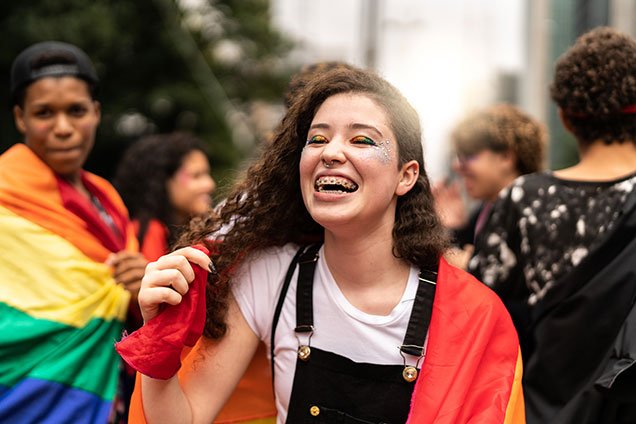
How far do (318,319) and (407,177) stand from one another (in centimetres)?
52

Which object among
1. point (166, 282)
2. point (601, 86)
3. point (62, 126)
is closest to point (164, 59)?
point (62, 126)

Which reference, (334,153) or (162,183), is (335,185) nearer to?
(334,153)

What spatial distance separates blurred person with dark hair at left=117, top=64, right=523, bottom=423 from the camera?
2.24 metres

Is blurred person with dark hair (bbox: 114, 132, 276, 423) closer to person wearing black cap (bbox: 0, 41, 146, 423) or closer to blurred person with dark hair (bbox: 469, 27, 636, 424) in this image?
person wearing black cap (bbox: 0, 41, 146, 423)

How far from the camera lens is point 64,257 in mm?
3090

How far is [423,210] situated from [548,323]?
0.69 metres

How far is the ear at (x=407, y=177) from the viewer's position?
247 cm

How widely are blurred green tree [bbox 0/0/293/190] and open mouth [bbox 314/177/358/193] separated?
44.4 feet

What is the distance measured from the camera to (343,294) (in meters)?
2.47

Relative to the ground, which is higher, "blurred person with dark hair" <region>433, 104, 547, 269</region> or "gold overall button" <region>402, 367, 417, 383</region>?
"blurred person with dark hair" <region>433, 104, 547, 269</region>

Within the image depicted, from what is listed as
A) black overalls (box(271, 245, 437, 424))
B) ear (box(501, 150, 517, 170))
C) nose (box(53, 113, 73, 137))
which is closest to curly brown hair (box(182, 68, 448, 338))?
black overalls (box(271, 245, 437, 424))

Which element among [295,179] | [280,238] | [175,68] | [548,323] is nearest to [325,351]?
[280,238]

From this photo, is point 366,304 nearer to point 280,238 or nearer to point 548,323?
point 280,238

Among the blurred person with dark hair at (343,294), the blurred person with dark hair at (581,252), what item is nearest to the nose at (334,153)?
the blurred person with dark hair at (343,294)
